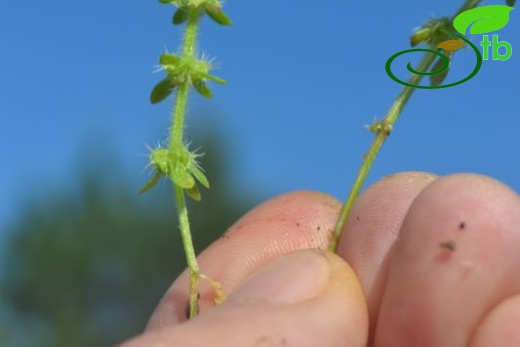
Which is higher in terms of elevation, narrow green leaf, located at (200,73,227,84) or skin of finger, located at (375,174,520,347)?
narrow green leaf, located at (200,73,227,84)

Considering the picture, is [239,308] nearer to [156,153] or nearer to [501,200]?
[156,153]

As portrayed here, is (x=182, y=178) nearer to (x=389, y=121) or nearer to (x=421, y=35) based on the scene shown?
(x=389, y=121)

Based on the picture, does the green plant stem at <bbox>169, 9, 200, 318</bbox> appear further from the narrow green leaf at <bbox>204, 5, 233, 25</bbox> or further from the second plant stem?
the second plant stem

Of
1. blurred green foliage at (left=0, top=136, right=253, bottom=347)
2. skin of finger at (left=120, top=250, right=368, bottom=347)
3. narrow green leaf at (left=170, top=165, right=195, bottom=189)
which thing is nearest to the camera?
skin of finger at (left=120, top=250, right=368, bottom=347)

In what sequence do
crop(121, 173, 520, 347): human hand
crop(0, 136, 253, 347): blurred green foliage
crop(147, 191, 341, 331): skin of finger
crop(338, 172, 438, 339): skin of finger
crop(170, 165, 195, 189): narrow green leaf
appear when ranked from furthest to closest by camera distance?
crop(0, 136, 253, 347): blurred green foliage, crop(147, 191, 341, 331): skin of finger, crop(338, 172, 438, 339): skin of finger, crop(170, 165, 195, 189): narrow green leaf, crop(121, 173, 520, 347): human hand

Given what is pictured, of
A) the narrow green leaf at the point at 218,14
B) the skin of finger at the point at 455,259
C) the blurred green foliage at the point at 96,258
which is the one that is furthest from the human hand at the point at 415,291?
the blurred green foliage at the point at 96,258

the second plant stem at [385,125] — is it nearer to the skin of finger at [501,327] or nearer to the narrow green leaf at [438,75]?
the narrow green leaf at [438,75]

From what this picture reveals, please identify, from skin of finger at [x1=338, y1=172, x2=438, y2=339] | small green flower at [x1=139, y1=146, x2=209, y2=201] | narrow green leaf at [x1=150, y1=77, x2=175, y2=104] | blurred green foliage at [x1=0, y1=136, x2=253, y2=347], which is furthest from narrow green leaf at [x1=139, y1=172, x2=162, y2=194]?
blurred green foliage at [x1=0, y1=136, x2=253, y2=347]
